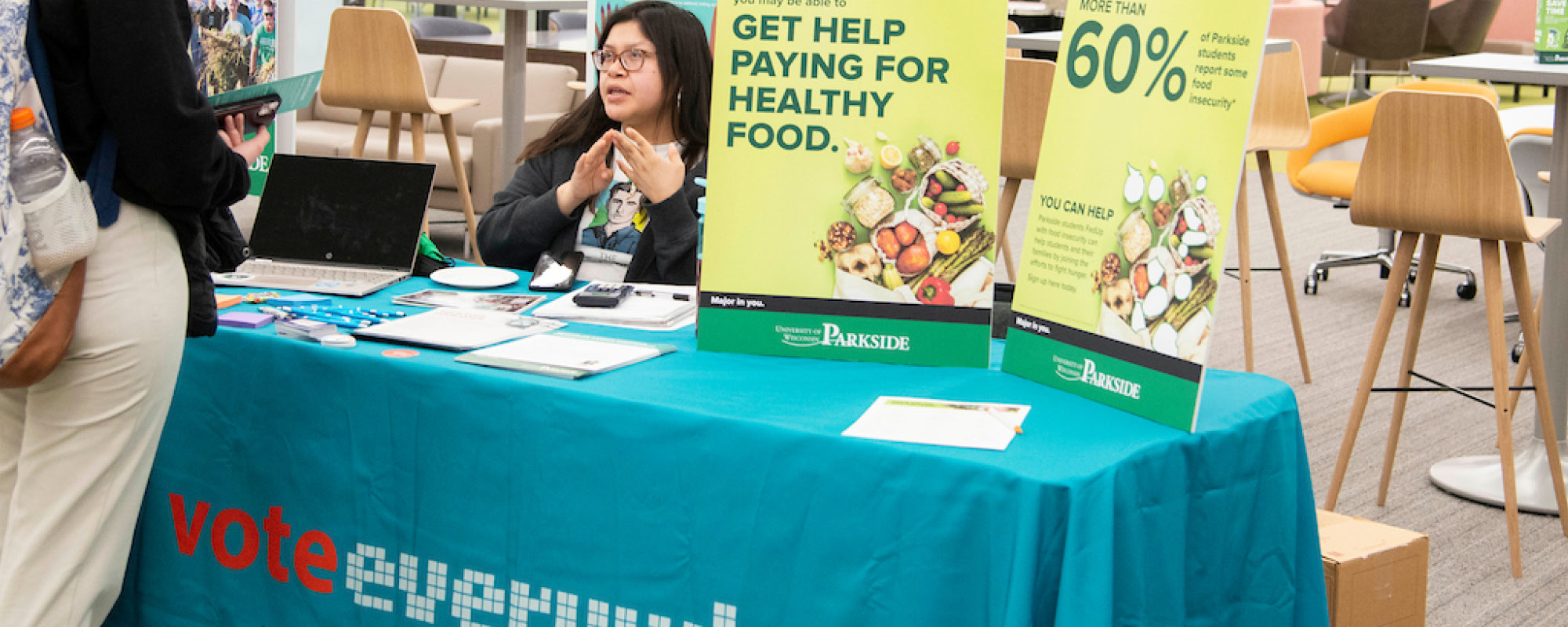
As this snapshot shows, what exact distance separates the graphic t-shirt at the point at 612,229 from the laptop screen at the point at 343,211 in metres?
0.40

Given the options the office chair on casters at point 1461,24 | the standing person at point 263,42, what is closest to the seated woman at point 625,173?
the standing person at point 263,42

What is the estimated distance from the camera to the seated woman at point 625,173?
2.68m

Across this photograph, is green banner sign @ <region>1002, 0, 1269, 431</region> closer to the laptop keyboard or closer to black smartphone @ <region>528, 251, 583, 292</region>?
black smartphone @ <region>528, 251, 583, 292</region>

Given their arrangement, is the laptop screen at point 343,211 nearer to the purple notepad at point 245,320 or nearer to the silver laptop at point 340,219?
the silver laptop at point 340,219

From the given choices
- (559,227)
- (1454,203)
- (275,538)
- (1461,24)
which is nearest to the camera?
(275,538)

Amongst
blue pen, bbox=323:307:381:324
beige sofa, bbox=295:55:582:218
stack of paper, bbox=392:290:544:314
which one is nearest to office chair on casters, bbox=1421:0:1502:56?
beige sofa, bbox=295:55:582:218

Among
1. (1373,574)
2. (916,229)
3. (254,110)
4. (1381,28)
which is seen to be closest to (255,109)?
(254,110)

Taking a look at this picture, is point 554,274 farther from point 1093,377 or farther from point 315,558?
point 1093,377

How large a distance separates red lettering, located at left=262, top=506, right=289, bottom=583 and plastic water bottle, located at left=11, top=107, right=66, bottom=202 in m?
0.62

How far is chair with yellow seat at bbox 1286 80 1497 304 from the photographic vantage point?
4848mm

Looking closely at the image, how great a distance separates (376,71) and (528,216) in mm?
2851

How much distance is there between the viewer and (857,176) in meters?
2.01

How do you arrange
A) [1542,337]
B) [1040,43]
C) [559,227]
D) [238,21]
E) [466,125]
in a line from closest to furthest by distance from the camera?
1. [559,227]
2. [1542,337]
3. [1040,43]
4. [238,21]
5. [466,125]

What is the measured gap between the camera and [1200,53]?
1.73 meters
